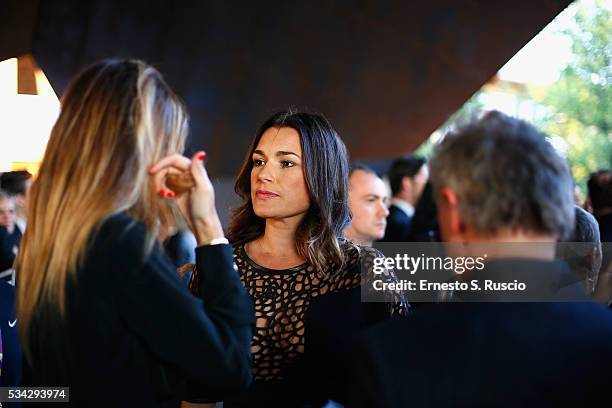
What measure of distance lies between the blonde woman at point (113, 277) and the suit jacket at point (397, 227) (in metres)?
4.02

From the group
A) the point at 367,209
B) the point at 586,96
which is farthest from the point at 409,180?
the point at 586,96

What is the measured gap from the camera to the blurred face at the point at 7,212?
13.2 ft

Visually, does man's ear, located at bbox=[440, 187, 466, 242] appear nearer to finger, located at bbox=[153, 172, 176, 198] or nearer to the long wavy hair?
finger, located at bbox=[153, 172, 176, 198]

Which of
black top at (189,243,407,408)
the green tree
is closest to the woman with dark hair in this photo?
black top at (189,243,407,408)

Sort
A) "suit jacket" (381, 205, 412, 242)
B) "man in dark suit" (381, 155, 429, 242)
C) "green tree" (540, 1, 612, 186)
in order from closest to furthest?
"suit jacket" (381, 205, 412, 242)
"man in dark suit" (381, 155, 429, 242)
"green tree" (540, 1, 612, 186)

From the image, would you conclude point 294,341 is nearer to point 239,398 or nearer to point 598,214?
point 239,398

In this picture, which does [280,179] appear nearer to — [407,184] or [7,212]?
[7,212]

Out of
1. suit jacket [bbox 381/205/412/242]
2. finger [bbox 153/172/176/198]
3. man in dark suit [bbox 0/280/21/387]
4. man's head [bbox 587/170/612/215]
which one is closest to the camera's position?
finger [bbox 153/172/176/198]

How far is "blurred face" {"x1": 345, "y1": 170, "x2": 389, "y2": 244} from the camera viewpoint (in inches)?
156

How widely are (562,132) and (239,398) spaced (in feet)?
54.6

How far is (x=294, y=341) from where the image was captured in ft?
7.70

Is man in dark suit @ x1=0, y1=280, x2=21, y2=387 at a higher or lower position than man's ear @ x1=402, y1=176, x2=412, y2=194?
lower

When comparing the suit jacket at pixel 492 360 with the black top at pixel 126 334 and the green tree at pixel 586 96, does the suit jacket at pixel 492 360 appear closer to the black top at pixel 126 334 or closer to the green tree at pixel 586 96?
the black top at pixel 126 334

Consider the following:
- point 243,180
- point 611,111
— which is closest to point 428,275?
point 243,180
